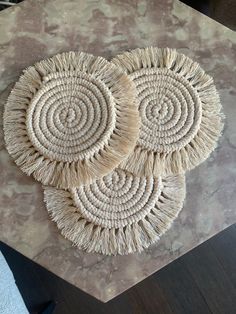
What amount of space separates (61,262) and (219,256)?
0.59 meters

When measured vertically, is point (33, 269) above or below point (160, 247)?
below

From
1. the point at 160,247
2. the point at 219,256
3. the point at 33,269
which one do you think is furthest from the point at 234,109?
the point at 33,269

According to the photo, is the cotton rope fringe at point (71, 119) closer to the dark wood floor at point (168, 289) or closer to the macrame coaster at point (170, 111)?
the macrame coaster at point (170, 111)

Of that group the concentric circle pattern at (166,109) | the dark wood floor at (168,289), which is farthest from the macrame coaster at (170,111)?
the dark wood floor at (168,289)

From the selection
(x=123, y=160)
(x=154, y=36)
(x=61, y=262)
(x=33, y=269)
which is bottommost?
(x=33, y=269)

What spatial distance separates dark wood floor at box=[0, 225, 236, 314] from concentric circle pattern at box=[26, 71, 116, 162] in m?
0.55

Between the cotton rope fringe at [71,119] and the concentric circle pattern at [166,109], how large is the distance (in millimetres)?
20

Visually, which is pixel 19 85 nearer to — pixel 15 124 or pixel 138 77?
pixel 15 124

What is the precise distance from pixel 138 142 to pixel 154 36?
20 centimetres

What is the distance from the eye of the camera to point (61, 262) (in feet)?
2.33

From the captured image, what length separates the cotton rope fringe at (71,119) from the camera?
726 millimetres

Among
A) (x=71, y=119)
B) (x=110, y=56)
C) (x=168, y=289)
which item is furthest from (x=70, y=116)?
(x=168, y=289)

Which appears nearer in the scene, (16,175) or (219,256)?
(16,175)

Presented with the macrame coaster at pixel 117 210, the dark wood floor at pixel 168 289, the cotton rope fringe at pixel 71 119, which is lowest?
the dark wood floor at pixel 168 289
